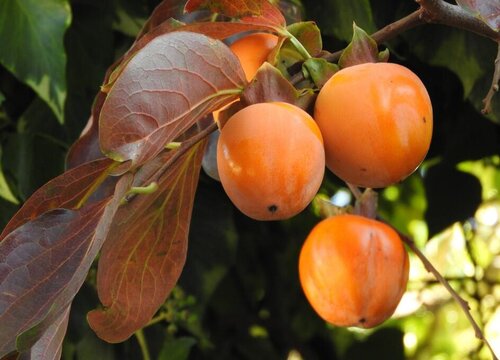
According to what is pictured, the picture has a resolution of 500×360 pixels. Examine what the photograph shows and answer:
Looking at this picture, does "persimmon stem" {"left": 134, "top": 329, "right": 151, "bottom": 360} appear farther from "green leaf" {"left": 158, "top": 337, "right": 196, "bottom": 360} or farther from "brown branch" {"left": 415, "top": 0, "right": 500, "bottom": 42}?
"brown branch" {"left": 415, "top": 0, "right": 500, "bottom": 42}

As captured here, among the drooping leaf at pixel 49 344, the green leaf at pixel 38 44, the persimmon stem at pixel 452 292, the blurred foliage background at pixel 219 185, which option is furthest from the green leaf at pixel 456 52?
the drooping leaf at pixel 49 344

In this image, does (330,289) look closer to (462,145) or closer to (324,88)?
(324,88)

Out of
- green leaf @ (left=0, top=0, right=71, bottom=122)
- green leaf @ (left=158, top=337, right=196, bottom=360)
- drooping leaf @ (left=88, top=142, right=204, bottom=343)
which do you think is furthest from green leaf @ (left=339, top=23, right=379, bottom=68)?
green leaf @ (left=158, top=337, right=196, bottom=360)

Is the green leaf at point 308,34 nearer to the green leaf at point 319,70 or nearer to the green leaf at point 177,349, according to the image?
the green leaf at point 319,70

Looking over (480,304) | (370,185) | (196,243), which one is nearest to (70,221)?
(370,185)

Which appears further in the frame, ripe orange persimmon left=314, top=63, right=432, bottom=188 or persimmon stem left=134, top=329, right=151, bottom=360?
persimmon stem left=134, top=329, right=151, bottom=360

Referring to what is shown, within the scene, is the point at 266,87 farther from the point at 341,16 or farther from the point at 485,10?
the point at 341,16

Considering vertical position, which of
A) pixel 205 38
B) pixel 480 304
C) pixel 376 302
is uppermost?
pixel 205 38
